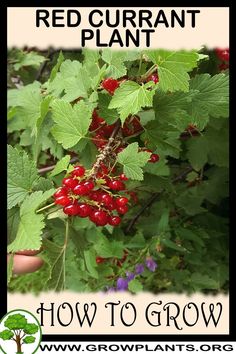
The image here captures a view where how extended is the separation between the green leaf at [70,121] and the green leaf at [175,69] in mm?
170

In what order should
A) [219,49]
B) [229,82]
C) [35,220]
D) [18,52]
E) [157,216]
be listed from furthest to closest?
1. [18,52]
2. [157,216]
3. [219,49]
4. [229,82]
5. [35,220]

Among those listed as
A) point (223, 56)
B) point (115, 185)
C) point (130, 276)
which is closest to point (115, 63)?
point (115, 185)

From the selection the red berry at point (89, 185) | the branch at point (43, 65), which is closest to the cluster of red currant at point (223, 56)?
the red berry at point (89, 185)

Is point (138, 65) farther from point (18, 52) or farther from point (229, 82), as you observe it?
point (18, 52)

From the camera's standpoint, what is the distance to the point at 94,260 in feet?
4.81

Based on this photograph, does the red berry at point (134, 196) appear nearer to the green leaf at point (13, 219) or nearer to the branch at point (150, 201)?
the branch at point (150, 201)

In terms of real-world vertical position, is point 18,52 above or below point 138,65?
above

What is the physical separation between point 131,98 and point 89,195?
0.21m

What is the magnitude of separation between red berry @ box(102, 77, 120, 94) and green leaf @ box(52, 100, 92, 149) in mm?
58

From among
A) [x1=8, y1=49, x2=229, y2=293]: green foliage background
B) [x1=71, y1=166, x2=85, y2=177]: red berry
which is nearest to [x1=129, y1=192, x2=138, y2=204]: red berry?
[x1=8, y1=49, x2=229, y2=293]: green foliage background

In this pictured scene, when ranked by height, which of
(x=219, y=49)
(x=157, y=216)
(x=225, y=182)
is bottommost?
(x=157, y=216)

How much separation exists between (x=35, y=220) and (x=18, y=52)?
114cm

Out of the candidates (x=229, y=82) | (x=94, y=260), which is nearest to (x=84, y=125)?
(x=229, y=82)

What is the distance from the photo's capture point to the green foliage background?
0.89 m
